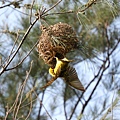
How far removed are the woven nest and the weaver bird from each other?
0.05 m

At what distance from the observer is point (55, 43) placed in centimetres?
137

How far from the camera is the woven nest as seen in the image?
4.48 feet

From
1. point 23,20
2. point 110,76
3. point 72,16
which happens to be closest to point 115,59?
point 110,76

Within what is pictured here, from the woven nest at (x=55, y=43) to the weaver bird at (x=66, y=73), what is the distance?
2.0 inches

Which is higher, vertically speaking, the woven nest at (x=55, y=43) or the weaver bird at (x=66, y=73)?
the woven nest at (x=55, y=43)

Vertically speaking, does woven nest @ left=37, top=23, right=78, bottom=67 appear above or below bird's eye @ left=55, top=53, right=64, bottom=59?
above

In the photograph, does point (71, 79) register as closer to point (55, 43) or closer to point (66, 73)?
point (66, 73)

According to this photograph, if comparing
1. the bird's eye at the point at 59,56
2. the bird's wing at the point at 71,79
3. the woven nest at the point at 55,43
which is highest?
the woven nest at the point at 55,43

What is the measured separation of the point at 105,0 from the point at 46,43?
24cm

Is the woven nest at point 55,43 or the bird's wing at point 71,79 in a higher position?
the woven nest at point 55,43

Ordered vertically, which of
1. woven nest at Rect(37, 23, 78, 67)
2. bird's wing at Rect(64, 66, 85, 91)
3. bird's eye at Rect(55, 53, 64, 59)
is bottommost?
bird's wing at Rect(64, 66, 85, 91)

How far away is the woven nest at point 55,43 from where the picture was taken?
1367 mm

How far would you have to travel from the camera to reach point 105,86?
11.6 feet

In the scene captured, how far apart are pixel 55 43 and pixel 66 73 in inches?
4.4
